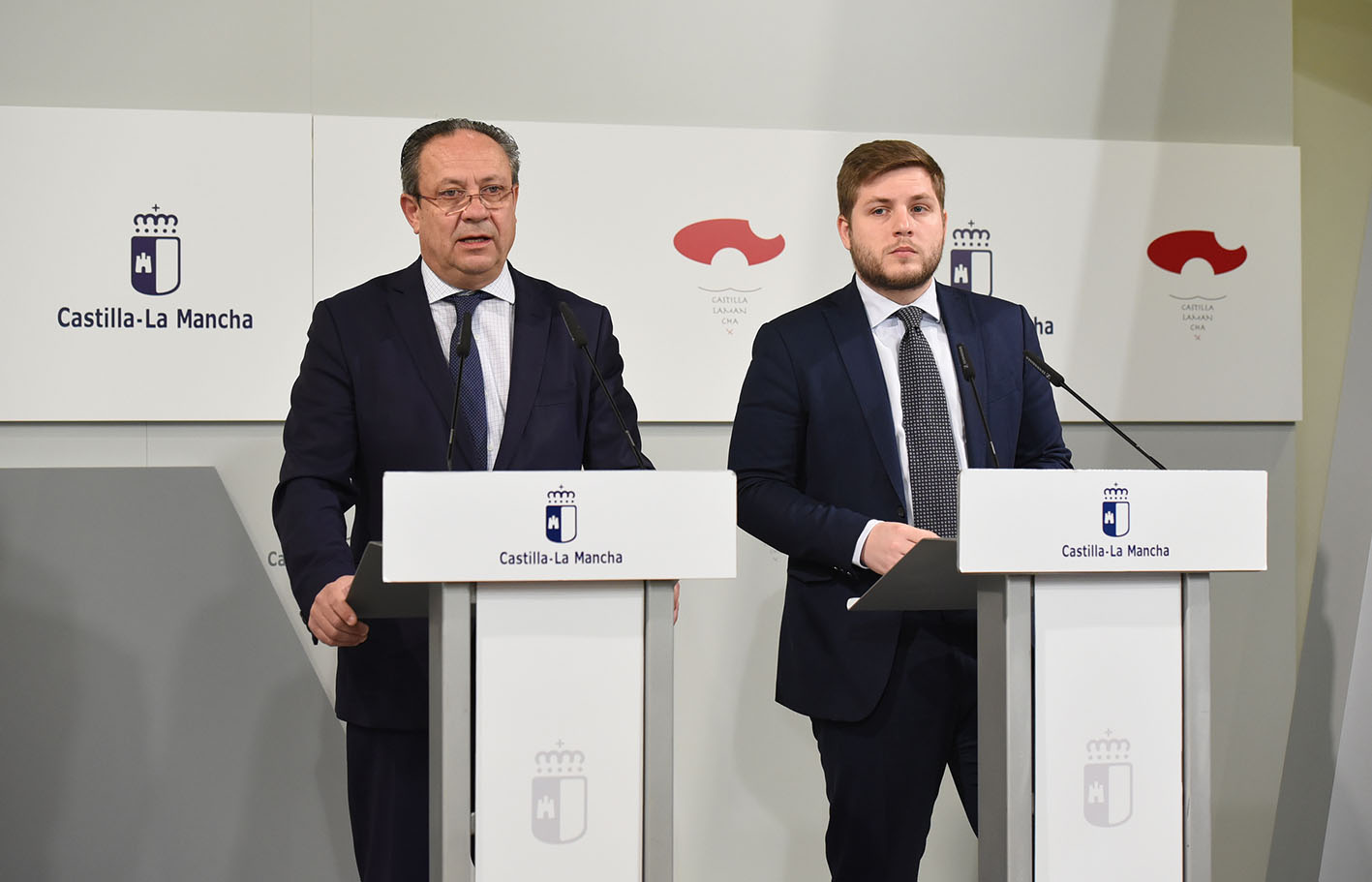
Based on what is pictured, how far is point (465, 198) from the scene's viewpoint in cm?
246

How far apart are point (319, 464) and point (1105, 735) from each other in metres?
1.46

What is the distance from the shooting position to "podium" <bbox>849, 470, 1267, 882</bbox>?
1.77 metres

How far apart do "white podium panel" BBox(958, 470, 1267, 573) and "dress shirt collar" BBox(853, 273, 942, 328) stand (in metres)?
0.83

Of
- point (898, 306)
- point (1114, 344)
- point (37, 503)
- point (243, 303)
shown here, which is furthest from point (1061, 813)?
point (37, 503)

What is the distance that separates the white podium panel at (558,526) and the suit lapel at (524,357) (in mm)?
607

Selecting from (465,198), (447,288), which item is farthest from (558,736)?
(465,198)

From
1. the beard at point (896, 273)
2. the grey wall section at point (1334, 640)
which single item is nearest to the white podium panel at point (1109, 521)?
the beard at point (896, 273)

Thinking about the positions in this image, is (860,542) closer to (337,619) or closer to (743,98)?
(337,619)

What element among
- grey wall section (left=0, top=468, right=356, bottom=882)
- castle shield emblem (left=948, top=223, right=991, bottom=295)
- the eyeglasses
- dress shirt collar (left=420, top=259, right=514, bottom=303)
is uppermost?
castle shield emblem (left=948, top=223, right=991, bottom=295)

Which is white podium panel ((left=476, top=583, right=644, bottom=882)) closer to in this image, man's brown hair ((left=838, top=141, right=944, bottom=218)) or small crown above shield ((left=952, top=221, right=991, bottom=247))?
man's brown hair ((left=838, top=141, right=944, bottom=218))

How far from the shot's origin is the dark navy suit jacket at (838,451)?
7.70ft

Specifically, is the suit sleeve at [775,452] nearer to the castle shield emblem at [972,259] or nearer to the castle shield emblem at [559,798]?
the castle shield emblem at [559,798]

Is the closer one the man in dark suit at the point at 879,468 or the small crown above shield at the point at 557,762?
the small crown above shield at the point at 557,762

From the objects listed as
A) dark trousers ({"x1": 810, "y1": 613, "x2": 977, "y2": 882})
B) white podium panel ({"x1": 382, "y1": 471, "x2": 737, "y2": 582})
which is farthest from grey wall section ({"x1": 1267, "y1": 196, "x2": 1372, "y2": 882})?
white podium panel ({"x1": 382, "y1": 471, "x2": 737, "y2": 582})
